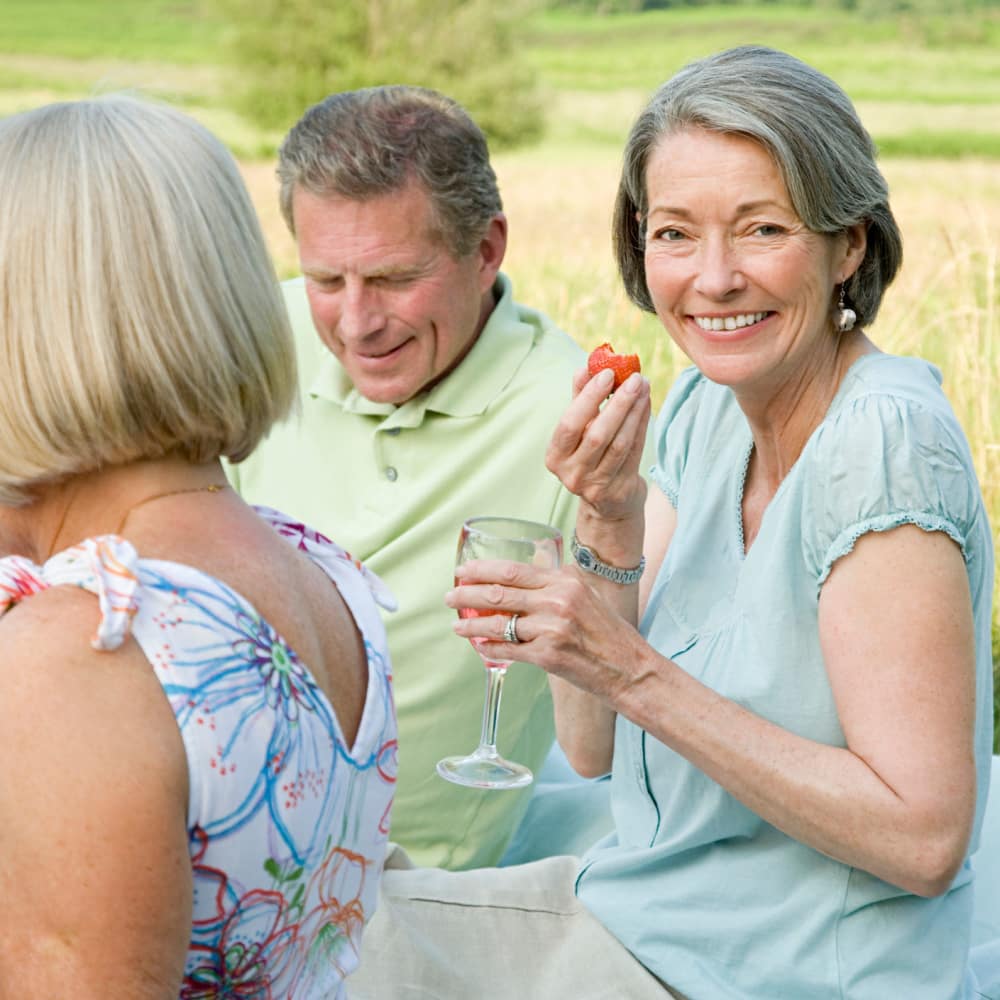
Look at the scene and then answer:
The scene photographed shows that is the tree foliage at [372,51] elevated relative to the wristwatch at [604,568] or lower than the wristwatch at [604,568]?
lower

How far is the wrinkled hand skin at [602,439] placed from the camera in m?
2.44

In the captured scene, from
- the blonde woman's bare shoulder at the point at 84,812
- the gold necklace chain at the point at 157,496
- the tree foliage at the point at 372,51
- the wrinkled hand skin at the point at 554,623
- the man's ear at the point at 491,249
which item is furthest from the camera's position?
the tree foliage at the point at 372,51

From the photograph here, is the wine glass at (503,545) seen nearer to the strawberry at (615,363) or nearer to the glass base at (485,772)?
the glass base at (485,772)

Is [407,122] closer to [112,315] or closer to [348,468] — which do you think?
[348,468]

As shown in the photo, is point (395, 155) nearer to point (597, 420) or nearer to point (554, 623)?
point (597, 420)

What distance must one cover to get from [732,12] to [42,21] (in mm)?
14066

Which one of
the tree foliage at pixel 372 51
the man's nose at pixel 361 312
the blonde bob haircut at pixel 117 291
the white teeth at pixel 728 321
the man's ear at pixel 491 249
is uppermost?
the blonde bob haircut at pixel 117 291

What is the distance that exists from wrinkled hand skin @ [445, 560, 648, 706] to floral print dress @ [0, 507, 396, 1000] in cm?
42

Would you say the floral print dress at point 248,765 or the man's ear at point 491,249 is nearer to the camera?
the floral print dress at point 248,765

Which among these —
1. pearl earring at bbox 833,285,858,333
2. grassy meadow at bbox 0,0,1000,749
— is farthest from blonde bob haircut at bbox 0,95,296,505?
pearl earring at bbox 833,285,858,333

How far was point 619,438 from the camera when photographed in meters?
2.46

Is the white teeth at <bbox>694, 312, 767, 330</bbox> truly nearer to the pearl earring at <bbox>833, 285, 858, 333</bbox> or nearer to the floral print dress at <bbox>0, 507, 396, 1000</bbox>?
the pearl earring at <bbox>833, 285, 858, 333</bbox>

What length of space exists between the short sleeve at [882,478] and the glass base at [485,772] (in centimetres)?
61

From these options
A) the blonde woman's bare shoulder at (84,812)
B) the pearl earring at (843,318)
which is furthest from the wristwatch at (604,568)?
the blonde woman's bare shoulder at (84,812)
